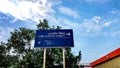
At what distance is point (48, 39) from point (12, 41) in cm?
1716

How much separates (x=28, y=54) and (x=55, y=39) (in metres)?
12.7

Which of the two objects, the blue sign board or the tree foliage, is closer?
the blue sign board

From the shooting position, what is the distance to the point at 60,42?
20250mm

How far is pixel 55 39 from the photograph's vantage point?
66.5 ft

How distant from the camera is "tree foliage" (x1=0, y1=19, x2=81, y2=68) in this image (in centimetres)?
3127

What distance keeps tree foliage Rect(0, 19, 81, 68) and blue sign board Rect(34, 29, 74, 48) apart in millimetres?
10463

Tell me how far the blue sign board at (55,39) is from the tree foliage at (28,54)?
10.5m

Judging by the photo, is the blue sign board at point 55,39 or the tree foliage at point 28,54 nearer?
the blue sign board at point 55,39

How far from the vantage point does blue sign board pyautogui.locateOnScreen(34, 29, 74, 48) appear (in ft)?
66.3

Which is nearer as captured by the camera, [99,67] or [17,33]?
[99,67]

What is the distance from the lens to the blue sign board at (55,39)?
2022 cm

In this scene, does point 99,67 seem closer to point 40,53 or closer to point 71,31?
point 71,31

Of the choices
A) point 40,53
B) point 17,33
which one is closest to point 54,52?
point 40,53

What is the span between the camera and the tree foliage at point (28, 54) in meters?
31.3
